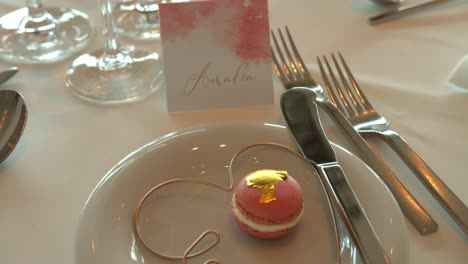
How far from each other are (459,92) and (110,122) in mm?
441

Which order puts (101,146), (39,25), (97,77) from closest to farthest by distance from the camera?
(101,146) → (97,77) → (39,25)

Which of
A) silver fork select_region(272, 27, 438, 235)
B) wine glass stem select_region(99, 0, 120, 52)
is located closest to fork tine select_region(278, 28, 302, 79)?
silver fork select_region(272, 27, 438, 235)

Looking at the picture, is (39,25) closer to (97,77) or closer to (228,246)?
(97,77)

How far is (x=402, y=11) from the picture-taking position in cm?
93

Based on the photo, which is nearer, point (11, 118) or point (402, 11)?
point (11, 118)

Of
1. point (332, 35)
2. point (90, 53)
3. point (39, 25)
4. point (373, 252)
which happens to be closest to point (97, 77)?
point (90, 53)

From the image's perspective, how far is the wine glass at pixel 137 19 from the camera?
90cm

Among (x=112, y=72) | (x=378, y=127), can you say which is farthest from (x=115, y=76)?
(x=378, y=127)

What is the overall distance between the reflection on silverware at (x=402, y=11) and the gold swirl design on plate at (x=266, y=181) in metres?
0.46

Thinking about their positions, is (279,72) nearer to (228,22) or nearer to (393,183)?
(228,22)

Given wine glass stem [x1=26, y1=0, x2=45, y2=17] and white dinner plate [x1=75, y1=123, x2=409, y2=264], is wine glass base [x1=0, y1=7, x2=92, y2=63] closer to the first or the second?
wine glass stem [x1=26, y1=0, x2=45, y2=17]

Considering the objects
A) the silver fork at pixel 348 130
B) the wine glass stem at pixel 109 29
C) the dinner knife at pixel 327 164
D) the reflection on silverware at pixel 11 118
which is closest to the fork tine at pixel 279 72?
the silver fork at pixel 348 130

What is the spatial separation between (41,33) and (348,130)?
50cm

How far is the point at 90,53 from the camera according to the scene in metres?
0.85
